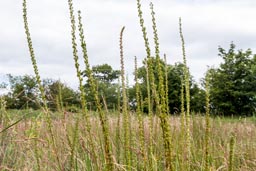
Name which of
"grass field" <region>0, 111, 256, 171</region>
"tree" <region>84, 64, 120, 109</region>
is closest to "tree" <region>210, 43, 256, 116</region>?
"tree" <region>84, 64, 120, 109</region>

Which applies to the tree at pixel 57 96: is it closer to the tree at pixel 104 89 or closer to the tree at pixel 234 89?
the tree at pixel 104 89

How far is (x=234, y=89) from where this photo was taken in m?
37.0

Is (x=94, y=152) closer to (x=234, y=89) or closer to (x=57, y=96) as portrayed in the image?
(x=57, y=96)

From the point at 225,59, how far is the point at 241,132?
3122 cm

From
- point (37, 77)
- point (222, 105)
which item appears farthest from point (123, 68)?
point (222, 105)

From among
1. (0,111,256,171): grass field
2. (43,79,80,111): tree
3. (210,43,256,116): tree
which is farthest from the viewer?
(210,43,256,116): tree

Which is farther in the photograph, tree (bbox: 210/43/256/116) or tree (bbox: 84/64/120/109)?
tree (bbox: 210/43/256/116)

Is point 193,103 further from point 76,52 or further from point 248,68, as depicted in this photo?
point 76,52

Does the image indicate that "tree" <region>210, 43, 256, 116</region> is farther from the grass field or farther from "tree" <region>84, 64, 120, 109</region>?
the grass field

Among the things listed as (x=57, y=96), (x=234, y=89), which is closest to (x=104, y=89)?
(x=57, y=96)

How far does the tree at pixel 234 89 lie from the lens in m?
35.8

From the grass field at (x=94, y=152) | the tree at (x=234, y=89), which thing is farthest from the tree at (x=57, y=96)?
the tree at (x=234, y=89)

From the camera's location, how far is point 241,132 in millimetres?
8977

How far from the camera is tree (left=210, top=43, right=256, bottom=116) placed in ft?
118
